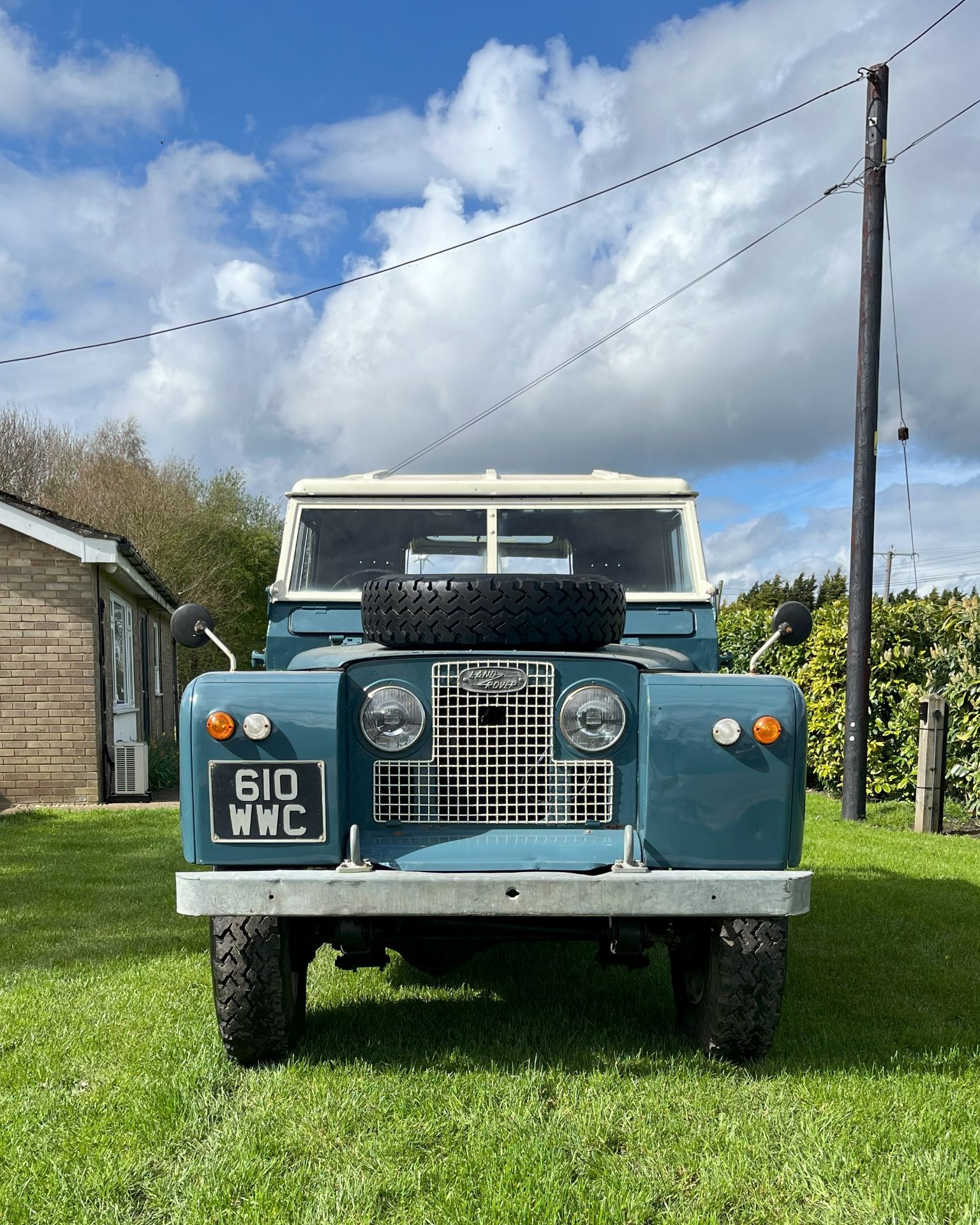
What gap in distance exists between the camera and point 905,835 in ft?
29.8

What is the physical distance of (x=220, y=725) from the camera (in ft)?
10.7

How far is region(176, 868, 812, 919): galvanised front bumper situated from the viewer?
122 inches

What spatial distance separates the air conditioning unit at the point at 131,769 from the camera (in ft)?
41.0

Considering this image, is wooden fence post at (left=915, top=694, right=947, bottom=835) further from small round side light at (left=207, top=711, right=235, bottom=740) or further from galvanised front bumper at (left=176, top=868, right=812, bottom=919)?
small round side light at (left=207, top=711, right=235, bottom=740)

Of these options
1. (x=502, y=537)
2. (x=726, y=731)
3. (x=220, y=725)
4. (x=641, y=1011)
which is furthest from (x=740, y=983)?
(x=502, y=537)

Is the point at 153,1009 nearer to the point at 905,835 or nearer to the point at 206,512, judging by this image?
the point at 905,835

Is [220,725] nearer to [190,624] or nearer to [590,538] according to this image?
[190,624]

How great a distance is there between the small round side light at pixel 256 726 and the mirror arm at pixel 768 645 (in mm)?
1893

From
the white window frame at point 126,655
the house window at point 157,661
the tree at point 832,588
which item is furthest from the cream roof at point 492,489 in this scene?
the tree at point 832,588

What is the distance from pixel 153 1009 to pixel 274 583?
6.31ft

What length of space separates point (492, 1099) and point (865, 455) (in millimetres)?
8228

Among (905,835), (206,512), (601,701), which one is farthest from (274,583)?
(206,512)

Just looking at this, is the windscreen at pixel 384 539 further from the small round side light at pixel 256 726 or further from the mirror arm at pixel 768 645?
the small round side light at pixel 256 726

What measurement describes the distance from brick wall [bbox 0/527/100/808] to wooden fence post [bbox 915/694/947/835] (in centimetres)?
855
